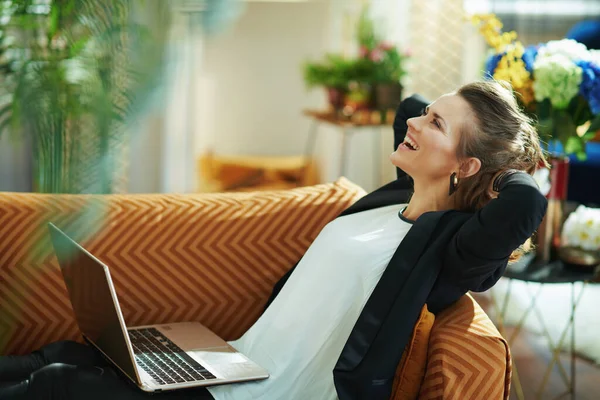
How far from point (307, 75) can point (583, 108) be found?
2148 mm

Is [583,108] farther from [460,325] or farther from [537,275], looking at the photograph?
[460,325]

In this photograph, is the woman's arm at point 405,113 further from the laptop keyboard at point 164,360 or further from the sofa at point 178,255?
the laptop keyboard at point 164,360

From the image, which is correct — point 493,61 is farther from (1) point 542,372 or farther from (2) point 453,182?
(1) point 542,372

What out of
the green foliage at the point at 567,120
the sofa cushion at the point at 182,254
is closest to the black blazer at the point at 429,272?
the sofa cushion at the point at 182,254

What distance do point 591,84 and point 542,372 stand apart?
98cm

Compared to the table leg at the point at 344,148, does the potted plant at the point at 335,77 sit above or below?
above

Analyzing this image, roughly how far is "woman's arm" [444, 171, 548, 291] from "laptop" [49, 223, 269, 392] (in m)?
0.42

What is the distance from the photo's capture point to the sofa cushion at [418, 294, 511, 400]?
1.24 m

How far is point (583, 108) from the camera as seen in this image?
1.99 metres

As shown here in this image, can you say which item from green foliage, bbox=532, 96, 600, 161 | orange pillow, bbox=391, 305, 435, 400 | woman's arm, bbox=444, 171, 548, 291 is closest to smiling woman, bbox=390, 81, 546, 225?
woman's arm, bbox=444, 171, 548, 291

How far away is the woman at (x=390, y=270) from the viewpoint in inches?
49.4

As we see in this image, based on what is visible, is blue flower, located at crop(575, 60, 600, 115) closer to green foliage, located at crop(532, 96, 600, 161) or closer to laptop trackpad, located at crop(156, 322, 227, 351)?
green foliage, located at crop(532, 96, 600, 161)

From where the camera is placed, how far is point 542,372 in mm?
2453

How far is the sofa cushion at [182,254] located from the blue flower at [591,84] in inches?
26.3
